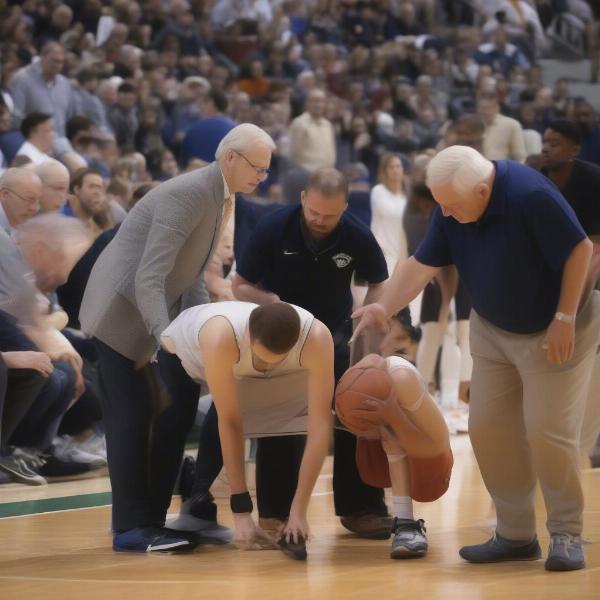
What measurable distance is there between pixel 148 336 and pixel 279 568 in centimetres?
109

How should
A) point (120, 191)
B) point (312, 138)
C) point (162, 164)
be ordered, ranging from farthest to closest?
point (312, 138) → point (162, 164) → point (120, 191)

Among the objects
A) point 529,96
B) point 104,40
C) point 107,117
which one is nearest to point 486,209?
point 107,117

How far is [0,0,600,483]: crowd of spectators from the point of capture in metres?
8.32

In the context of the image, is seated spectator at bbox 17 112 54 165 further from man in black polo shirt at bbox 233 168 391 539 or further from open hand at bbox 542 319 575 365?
→ open hand at bbox 542 319 575 365

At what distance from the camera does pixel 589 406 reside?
607 centimetres

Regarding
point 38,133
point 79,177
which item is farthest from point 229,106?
point 79,177

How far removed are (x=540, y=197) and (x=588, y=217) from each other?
3.96 ft

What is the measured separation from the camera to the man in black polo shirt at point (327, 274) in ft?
20.1

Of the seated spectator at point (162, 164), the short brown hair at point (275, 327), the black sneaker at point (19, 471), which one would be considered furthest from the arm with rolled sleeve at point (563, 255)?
the seated spectator at point (162, 164)

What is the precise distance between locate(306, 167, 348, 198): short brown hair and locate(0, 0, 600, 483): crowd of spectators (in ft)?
3.40

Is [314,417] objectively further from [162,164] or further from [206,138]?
[162,164]

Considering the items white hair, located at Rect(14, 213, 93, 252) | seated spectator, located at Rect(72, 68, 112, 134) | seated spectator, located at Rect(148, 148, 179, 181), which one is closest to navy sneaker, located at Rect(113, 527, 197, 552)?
white hair, located at Rect(14, 213, 93, 252)

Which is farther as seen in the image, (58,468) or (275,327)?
(58,468)

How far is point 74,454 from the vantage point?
8234 mm
